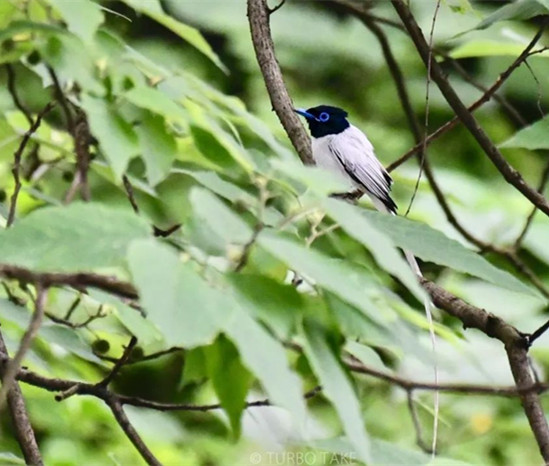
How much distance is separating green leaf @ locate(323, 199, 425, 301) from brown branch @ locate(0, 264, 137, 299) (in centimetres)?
18

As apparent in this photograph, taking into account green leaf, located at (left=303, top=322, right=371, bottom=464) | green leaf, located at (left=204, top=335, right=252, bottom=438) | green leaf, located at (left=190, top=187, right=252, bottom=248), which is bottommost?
green leaf, located at (left=204, top=335, right=252, bottom=438)

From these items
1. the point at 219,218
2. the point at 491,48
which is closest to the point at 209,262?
the point at 219,218

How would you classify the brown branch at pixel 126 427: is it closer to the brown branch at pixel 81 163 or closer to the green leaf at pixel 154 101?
the brown branch at pixel 81 163

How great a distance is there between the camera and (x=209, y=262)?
0.91m

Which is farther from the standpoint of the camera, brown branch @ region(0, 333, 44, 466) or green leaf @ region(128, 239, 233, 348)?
brown branch @ region(0, 333, 44, 466)

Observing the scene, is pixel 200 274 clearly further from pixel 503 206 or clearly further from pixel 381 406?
pixel 381 406

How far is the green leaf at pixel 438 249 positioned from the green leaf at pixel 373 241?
18 cm

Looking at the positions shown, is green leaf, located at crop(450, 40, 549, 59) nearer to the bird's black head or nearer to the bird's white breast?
the bird's white breast

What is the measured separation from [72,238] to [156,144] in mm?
218

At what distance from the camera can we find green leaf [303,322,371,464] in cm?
80

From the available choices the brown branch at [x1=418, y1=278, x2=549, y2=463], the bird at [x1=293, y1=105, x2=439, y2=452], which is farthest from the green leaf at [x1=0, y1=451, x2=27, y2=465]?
the bird at [x1=293, y1=105, x2=439, y2=452]

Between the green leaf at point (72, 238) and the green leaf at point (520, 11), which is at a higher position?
the green leaf at point (520, 11)

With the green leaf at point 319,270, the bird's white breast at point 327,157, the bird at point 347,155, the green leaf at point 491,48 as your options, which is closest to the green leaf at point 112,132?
the green leaf at point 319,270

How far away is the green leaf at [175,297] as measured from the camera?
0.74m
